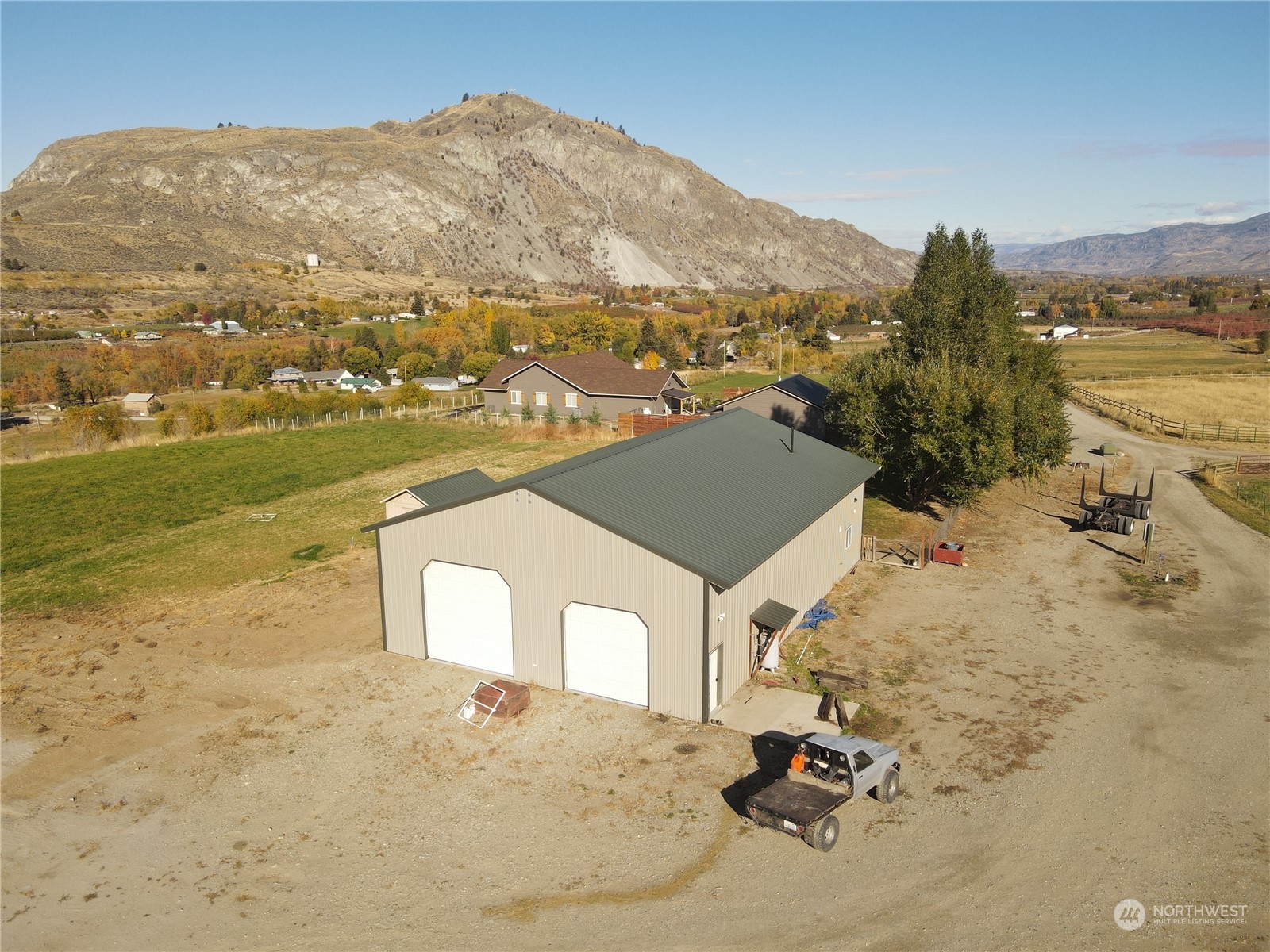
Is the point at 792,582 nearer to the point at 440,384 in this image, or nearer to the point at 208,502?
the point at 208,502

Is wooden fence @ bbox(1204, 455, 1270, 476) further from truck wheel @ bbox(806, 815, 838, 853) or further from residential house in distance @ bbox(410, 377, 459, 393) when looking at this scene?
residential house in distance @ bbox(410, 377, 459, 393)

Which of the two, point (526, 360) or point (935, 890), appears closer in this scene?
point (935, 890)

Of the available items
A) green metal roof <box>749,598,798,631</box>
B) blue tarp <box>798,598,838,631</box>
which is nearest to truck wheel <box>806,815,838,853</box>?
green metal roof <box>749,598,798,631</box>

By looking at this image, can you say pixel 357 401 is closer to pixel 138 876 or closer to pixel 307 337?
pixel 307 337

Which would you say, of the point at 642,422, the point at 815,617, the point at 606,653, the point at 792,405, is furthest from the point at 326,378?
the point at 606,653

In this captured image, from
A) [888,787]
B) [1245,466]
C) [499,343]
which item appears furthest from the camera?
[499,343]

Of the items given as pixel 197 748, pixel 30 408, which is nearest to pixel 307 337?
pixel 30 408
